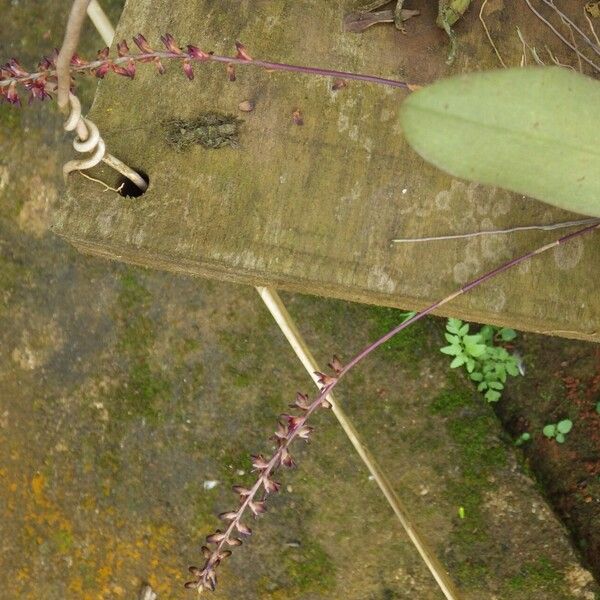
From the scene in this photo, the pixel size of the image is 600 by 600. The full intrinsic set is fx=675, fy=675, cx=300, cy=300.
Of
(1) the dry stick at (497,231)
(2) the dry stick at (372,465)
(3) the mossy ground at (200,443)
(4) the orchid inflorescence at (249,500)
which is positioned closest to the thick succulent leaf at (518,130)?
(1) the dry stick at (497,231)

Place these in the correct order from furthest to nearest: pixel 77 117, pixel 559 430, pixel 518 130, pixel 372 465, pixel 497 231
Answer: pixel 559 430 → pixel 372 465 → pixel 497 231 → pixel 77 117 → pixel 518 130

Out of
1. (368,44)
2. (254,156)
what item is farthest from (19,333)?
(368,44)

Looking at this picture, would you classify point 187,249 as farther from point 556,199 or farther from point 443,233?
point 556,199

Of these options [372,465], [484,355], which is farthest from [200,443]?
[484,355]

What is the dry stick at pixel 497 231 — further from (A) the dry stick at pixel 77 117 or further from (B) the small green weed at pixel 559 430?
(B) the small green weed at pixel 559 430

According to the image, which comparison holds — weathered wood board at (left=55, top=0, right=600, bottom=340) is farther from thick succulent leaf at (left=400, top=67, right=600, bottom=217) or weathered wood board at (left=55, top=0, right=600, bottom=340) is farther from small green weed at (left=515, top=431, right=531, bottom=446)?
small green weed at (left=515, top=431, right=531, bottom=446)

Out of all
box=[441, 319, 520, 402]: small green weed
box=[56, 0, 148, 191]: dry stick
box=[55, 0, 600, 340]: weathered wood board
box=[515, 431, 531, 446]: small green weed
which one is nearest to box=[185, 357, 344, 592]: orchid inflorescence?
box=[55, 0, 600, 340]: weathered wood board

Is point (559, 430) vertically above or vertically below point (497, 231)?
below

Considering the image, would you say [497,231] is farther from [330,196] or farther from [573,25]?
[573,25]
